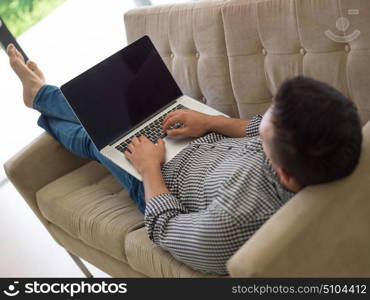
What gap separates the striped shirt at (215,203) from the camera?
114 cm

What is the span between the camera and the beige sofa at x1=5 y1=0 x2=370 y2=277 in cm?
101

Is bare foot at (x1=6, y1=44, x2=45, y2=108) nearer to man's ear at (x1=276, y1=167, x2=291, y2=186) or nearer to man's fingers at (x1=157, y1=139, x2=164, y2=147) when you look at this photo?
man's fingers at (x1=157, y1=139, x2=164, y2=147)

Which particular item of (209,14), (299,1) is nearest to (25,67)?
(209,14)

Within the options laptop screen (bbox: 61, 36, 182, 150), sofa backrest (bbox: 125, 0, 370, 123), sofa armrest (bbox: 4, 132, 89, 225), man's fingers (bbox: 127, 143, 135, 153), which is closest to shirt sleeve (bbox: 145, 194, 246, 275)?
man's fingers (bbox: 127, 143, 135, 153)

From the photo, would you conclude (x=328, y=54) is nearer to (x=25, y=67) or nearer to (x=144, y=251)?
(x=144, y=251)

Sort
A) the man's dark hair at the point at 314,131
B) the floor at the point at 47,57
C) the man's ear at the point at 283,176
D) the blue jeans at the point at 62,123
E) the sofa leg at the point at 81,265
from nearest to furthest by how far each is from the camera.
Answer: the man's dark hair at the point at 314,131 → the man's ear at the point at 283,176 → the blue jeans at the point at 62,123 → the sofa leg at the point at 81,265 → the floor at the point at 47,57

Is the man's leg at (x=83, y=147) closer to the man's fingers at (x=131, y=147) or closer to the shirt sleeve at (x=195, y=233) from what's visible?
the man's fingers at (x=131, y=147)

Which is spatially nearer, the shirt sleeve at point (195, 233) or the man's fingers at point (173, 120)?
the shirt sleeve at point (195, 233)

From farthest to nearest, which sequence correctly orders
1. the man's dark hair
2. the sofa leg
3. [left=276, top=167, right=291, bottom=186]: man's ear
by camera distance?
the sofa leg < [left=276, top=167, right=291, bottom=186]: man's ear < the man's dark hair

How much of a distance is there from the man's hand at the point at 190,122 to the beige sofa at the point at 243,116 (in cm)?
19

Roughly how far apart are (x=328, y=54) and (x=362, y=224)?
530mm

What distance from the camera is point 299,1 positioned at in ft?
4.63

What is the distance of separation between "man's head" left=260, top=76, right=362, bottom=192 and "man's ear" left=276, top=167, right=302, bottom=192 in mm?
33

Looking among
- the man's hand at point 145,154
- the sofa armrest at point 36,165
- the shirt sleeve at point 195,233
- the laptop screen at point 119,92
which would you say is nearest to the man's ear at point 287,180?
the shirt sleeve at point 195,233
